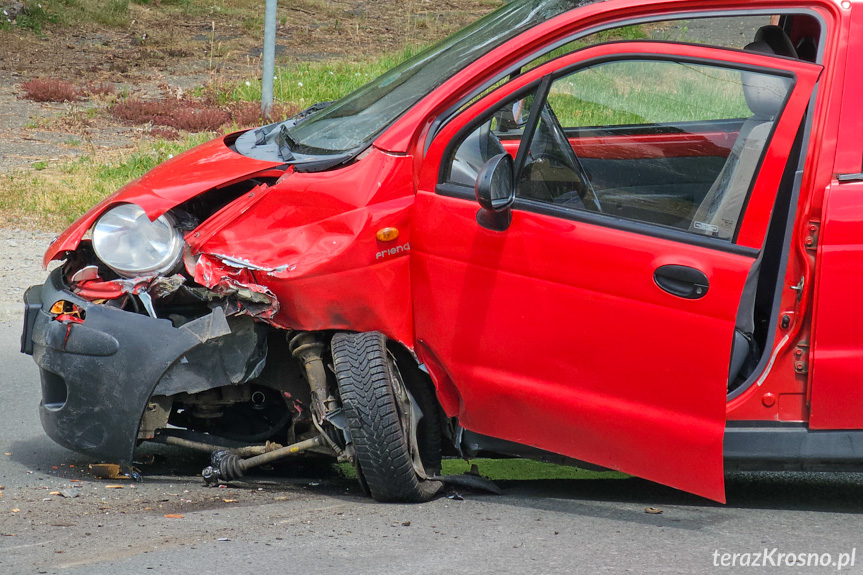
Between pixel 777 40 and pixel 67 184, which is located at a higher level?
pixel 777 40

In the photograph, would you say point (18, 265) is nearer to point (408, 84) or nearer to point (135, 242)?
point (135, 242)

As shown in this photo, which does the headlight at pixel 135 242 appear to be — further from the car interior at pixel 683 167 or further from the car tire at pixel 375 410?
the car interior at pixel 683 167

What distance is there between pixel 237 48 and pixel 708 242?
1976cm

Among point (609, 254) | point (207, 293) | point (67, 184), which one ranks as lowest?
point (67, 184)

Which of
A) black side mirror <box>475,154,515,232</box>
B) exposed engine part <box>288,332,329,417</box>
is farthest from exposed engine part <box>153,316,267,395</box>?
black side mirror <box>475,154,515,232</box>

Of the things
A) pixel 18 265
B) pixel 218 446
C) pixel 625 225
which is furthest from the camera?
pixel 18 265

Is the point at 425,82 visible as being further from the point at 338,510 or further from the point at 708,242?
the point at 338,510

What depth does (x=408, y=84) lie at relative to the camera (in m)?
4.03

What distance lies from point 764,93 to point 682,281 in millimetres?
730

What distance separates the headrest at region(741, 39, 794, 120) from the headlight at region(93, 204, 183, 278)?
2.20 m

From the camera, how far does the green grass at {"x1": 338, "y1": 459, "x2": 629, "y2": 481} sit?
4539mm

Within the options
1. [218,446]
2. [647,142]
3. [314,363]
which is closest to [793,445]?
[647,142]

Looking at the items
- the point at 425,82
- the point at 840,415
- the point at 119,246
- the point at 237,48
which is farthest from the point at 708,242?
the point at 237,48

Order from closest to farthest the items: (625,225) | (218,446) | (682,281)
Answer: (682,281), (625,225), (218,446)
